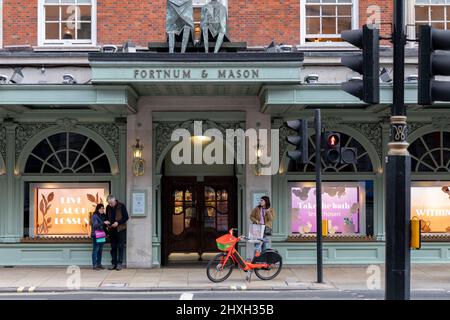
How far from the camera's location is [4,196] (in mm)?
15805

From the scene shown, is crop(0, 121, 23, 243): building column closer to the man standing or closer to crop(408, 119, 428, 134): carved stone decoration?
the man standing

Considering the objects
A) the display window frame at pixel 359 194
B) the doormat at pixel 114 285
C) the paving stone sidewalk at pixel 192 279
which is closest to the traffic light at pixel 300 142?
the paving stone sidewalk at pixel 192 279

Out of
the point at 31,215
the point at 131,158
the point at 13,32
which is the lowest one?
the point at 31,215

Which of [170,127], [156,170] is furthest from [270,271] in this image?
[170,127]

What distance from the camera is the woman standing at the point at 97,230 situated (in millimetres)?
14875

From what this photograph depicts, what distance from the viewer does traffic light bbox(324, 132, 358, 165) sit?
11.5 meters

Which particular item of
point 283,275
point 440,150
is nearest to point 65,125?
point 283,275

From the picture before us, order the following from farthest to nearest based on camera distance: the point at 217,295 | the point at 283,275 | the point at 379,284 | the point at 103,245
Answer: the point at 103,245
the point at 283,275
the point at 379,284
the point at 217,295

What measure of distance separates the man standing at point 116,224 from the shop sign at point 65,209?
0.93 m

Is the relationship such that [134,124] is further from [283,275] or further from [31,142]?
[283,275]

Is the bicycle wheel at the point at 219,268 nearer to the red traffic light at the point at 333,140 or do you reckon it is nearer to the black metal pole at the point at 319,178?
the black metal pole at the point at 319,178

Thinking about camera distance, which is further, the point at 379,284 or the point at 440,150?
the point at 440,150

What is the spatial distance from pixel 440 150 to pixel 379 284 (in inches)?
Result: 190

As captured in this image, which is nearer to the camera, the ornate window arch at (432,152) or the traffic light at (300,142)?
the traffic light at (300,142)
